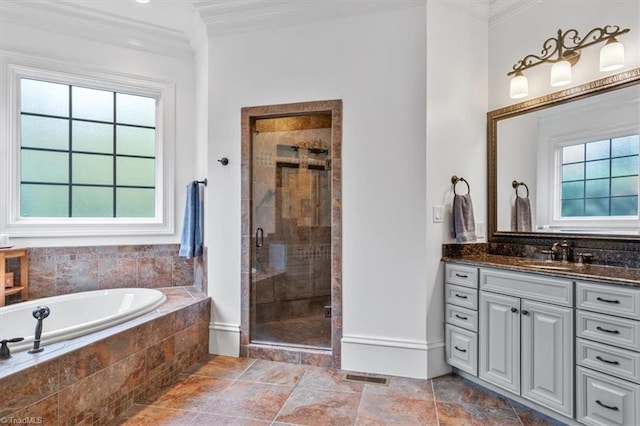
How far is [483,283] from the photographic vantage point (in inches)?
87.7

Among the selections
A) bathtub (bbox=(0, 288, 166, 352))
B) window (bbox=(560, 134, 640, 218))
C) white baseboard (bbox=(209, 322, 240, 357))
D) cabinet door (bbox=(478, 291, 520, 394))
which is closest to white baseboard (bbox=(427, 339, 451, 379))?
cabinet door (bbox=(478, 291, 520, 394))

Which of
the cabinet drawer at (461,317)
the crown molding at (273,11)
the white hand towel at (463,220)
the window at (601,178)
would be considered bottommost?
the cabinet drawer at (461,317)

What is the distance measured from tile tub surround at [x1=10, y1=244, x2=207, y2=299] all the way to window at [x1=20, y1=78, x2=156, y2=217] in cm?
35

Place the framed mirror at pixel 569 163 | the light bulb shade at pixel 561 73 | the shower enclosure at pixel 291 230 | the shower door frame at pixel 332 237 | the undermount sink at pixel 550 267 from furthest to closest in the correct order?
the shower enclosure at pixel 291 230
the shower door frame at pixel 332 237
the light bulb shade at pixel 561 73
the framed mirror at pixel 569 163
the undermount sink at pixel 550 267

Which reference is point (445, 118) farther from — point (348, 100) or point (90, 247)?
point (90, 247)

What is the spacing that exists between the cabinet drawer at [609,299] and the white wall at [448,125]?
0.89 metres

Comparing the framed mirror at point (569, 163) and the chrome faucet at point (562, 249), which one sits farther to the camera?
the chrome faucet at point (562, 249)

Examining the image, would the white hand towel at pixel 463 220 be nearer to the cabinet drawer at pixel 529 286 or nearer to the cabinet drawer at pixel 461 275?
the cabinet drawer at pixel 461 275

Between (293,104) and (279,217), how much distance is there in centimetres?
94

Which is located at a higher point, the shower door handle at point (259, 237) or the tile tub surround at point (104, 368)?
the shower door handle at point (259, 237)

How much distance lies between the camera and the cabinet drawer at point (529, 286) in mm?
1813

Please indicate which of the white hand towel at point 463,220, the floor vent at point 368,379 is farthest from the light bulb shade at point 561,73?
the floor vent at point 368,379

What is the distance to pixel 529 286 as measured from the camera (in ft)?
6.47

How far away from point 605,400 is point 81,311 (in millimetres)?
3414
